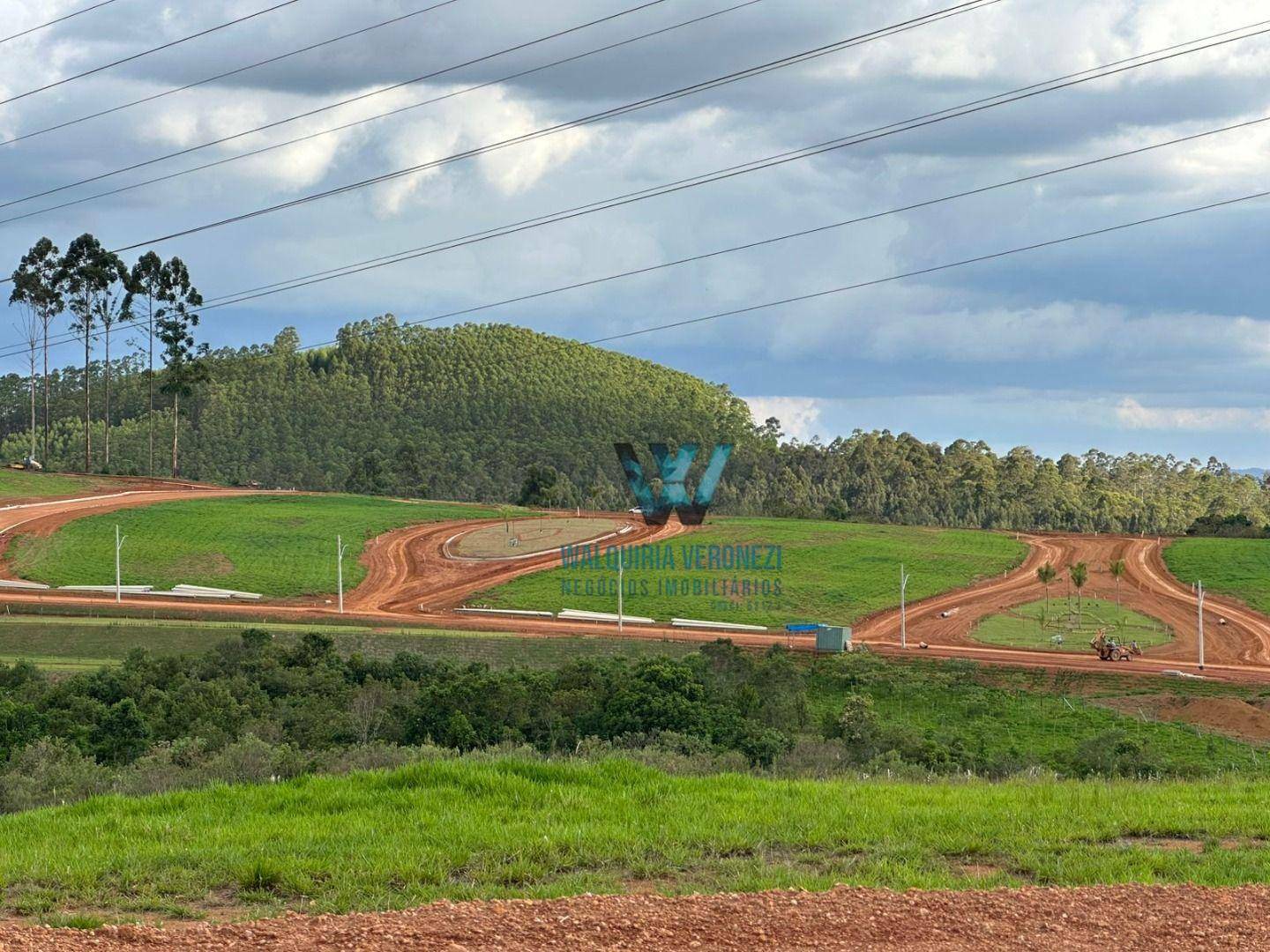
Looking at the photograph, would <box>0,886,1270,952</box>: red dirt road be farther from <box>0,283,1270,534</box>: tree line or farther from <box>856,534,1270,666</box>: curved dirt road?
<box>0,283,1270,534</box>: tree line

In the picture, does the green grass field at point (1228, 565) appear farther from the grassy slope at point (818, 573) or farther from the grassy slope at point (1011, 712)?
the grassy slope at point (1011, 712)

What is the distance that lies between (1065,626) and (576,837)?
147 feet

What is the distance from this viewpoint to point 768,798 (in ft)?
38.7

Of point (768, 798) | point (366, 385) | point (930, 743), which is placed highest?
point (366, 385)

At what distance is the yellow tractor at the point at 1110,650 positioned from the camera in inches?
1730

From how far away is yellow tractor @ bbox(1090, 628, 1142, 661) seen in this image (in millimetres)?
43938

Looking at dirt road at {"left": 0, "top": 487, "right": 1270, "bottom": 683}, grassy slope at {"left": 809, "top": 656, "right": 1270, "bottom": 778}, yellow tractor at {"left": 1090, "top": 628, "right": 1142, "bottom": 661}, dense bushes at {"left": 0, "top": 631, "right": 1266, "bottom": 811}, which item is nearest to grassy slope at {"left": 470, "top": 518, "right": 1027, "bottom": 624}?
dirt road at {"left": 0, "top": 487, "right": 1270, "bottom": 683}

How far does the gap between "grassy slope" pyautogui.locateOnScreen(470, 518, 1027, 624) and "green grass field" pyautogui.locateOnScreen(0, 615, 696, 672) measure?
9.18m

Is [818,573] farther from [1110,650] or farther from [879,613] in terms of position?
[1110,650]

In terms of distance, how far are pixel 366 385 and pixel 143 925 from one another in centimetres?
13958

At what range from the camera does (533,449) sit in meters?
123

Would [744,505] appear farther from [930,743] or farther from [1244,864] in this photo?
[1244,864]

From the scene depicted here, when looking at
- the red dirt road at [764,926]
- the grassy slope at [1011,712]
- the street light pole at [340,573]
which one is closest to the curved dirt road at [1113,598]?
the grassy slope at [1011,712]

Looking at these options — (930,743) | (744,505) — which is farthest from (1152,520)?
(930,743)
